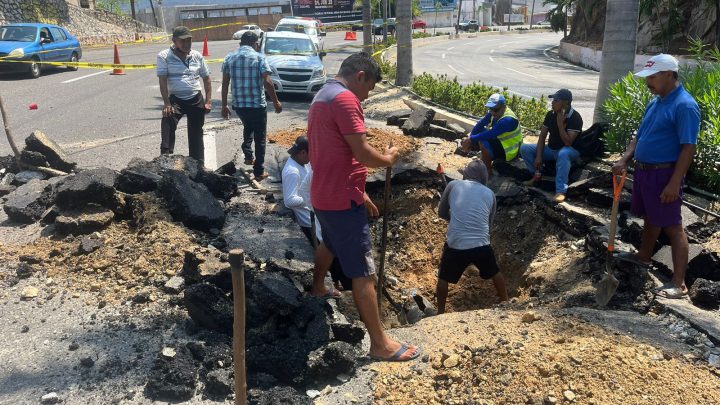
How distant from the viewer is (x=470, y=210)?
5117 millimetres

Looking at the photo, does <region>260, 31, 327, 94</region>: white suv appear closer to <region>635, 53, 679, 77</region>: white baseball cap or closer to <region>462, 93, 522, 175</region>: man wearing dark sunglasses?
<region>462, 93, 522, 175</region>: man wearing dark sunglasses

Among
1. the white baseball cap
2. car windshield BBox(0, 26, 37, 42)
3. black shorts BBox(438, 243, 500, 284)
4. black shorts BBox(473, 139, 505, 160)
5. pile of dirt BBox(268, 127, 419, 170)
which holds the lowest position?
black shorts BBox(438, 243, 500, 284)

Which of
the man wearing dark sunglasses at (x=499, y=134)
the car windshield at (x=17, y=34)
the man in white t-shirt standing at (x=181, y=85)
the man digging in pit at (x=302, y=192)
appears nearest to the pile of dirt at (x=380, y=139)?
the man wearing dark sunglasses at (x=499, y=134)

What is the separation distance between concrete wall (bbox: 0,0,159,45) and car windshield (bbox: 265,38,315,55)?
21.7 meters

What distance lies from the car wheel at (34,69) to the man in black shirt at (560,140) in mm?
14895

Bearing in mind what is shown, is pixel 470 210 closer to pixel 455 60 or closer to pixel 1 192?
pixel 1 192

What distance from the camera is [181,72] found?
22.6ft

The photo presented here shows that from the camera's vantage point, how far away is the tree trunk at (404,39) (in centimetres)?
1455

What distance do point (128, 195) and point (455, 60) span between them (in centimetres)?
2588

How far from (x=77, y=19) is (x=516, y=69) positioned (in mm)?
28741

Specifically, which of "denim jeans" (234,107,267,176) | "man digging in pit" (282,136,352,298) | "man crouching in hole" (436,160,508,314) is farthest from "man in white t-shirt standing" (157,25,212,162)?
"man crouching in hole" (436,160,508,314)

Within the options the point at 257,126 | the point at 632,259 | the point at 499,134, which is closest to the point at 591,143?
the point at 499,134

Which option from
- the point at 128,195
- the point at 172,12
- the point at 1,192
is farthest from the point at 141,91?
the point at 172,12

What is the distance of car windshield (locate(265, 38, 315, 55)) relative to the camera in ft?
51.4
